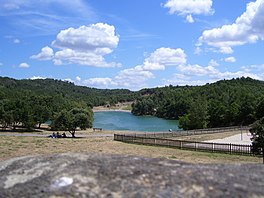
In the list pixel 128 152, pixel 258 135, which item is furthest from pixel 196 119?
pixel 258 135

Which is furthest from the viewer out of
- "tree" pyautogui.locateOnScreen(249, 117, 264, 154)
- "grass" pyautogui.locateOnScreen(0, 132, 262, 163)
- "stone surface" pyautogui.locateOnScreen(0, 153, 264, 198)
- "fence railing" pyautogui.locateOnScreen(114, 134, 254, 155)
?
"fence railing" pyautogui.locateOnScreen(114, 134, 254, 155)

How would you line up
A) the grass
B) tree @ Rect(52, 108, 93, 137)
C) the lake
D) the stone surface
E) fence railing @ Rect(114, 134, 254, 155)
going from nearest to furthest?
the stone surface, the grass, fence railing @ Rect(114, 134, 254, 155), tree @ Rect(52, 108, 93, 137), the lake

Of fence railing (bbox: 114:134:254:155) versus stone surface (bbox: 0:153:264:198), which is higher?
A: stone surface (bbox: 0:153:264:198)

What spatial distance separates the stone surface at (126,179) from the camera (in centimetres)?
388

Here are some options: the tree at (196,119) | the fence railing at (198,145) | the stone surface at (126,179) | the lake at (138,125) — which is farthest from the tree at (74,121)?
the stone surface at (126,179)

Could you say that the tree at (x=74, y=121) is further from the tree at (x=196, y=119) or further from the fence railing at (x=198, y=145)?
the tree at (x=196, y=119)

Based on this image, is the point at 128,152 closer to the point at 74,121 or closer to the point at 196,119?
the point at 74,121

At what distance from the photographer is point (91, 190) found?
3.96 metres

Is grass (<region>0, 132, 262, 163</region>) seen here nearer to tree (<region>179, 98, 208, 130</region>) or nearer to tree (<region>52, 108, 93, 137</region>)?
tree (<region>52, 108, 93, 137</region>)

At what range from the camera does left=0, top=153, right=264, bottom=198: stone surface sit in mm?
3881

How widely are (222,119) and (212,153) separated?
73909 mm

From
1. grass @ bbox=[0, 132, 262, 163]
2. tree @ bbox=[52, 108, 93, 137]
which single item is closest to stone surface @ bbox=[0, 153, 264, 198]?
grass @ bbox=[0, 132, 262, 163]

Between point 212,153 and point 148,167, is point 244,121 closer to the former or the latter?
point 212,153

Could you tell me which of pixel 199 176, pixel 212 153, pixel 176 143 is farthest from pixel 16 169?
pixel 176 143
